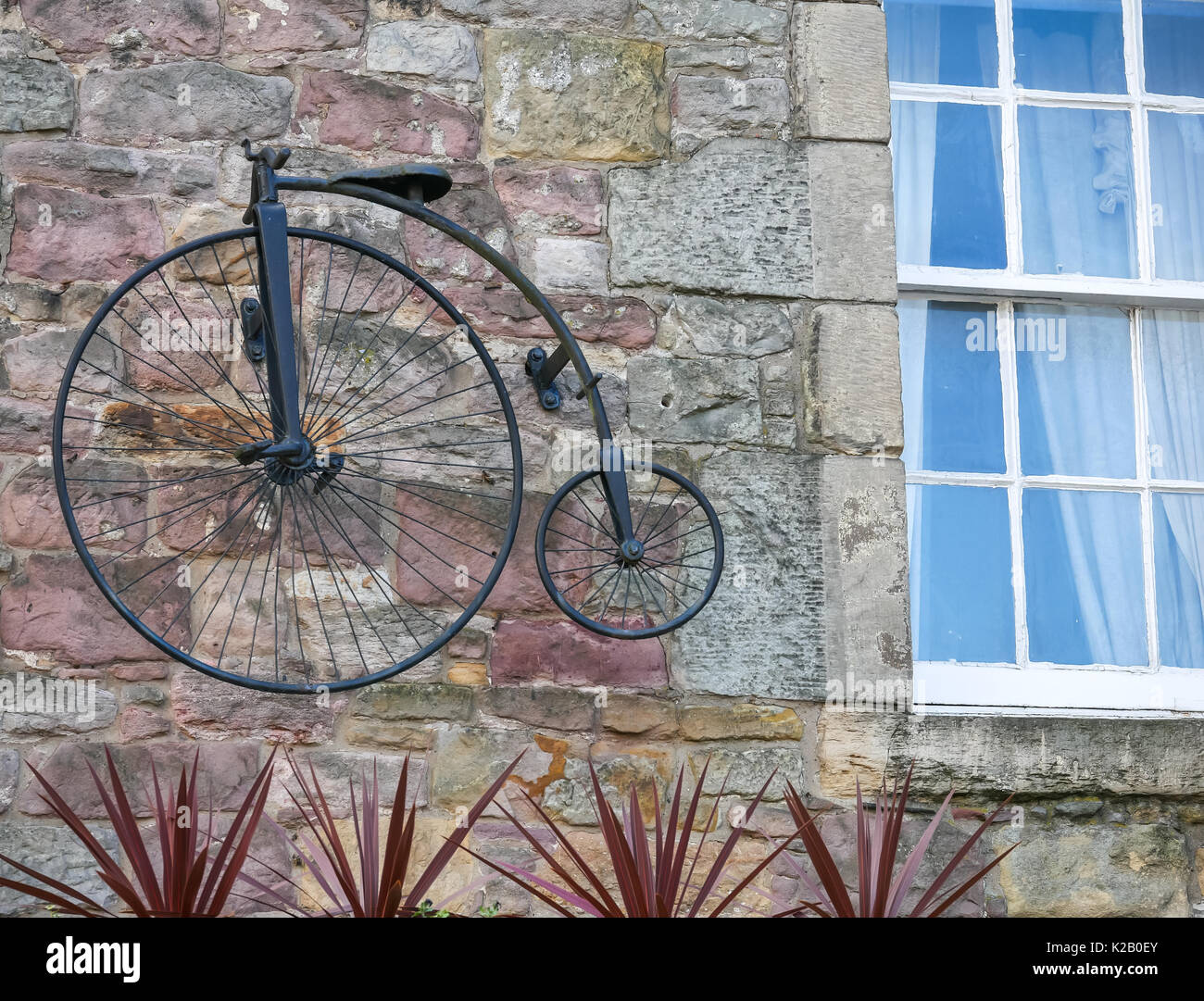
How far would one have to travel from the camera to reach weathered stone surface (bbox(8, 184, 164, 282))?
124 inches

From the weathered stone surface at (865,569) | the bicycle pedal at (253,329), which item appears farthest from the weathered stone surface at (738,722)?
the bicycle pedal at (253,329)

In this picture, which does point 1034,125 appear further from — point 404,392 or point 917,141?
point 404,392

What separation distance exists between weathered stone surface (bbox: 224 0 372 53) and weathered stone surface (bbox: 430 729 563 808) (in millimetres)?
1550

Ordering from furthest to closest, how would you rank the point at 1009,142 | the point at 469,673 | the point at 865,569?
the point at 1009,142, the point at 865,569, the point at 469,673

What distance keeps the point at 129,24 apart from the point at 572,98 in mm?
980

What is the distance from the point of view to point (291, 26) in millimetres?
3346

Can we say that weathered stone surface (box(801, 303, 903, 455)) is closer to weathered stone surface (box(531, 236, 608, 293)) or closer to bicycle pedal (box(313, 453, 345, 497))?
weathered stone surface (box(531, 236, 608, 293))

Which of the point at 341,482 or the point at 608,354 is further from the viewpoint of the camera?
the point at 608,354

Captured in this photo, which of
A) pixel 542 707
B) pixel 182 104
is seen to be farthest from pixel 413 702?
pixel 182 104

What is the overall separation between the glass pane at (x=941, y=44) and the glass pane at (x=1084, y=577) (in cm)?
105

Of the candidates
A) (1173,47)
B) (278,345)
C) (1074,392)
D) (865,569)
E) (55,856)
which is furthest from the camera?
(1173,47)

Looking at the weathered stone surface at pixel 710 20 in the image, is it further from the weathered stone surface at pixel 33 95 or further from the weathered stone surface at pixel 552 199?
the weathered stone surface at pixel 33 95

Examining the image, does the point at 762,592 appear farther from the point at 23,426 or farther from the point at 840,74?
the point at 23,426

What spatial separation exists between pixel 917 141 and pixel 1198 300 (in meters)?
0.76
